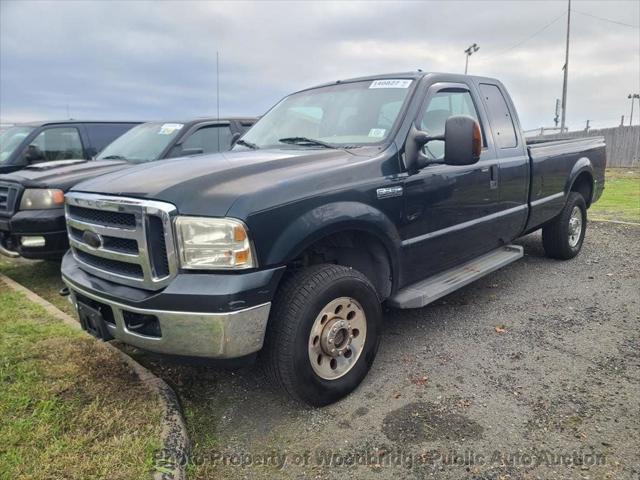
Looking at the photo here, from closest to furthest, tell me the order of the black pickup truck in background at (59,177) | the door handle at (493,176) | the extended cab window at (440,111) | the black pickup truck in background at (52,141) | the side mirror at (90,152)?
the extended cab window at (440,111), the door handle at (493,176), the black pickup truck in background at (59,177), the black pickup truck in background at (52,141), the side mirror at (90,152)

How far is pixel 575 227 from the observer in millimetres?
6023

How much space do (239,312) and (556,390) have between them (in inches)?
79.9

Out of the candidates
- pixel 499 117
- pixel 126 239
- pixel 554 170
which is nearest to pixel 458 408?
pixel 126 239

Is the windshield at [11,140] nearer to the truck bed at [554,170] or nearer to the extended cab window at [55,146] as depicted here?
the extended cab window at [55,146]

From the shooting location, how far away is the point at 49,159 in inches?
284

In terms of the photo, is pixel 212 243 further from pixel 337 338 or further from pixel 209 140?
pixel 209 140

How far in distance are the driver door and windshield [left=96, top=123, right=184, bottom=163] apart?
352 centimetres

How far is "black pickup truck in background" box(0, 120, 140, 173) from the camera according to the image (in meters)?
7.03

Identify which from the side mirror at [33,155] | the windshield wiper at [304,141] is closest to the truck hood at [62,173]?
the side mirror at [33,155]

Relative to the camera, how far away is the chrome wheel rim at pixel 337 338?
2.84 meters

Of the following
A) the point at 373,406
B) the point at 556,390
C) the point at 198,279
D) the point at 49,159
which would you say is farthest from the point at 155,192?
the point at 49,159

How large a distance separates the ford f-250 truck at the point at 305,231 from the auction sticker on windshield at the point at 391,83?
0.4 inches

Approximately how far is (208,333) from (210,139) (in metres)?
4.48

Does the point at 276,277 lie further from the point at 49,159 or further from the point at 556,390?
the point at 49,159
